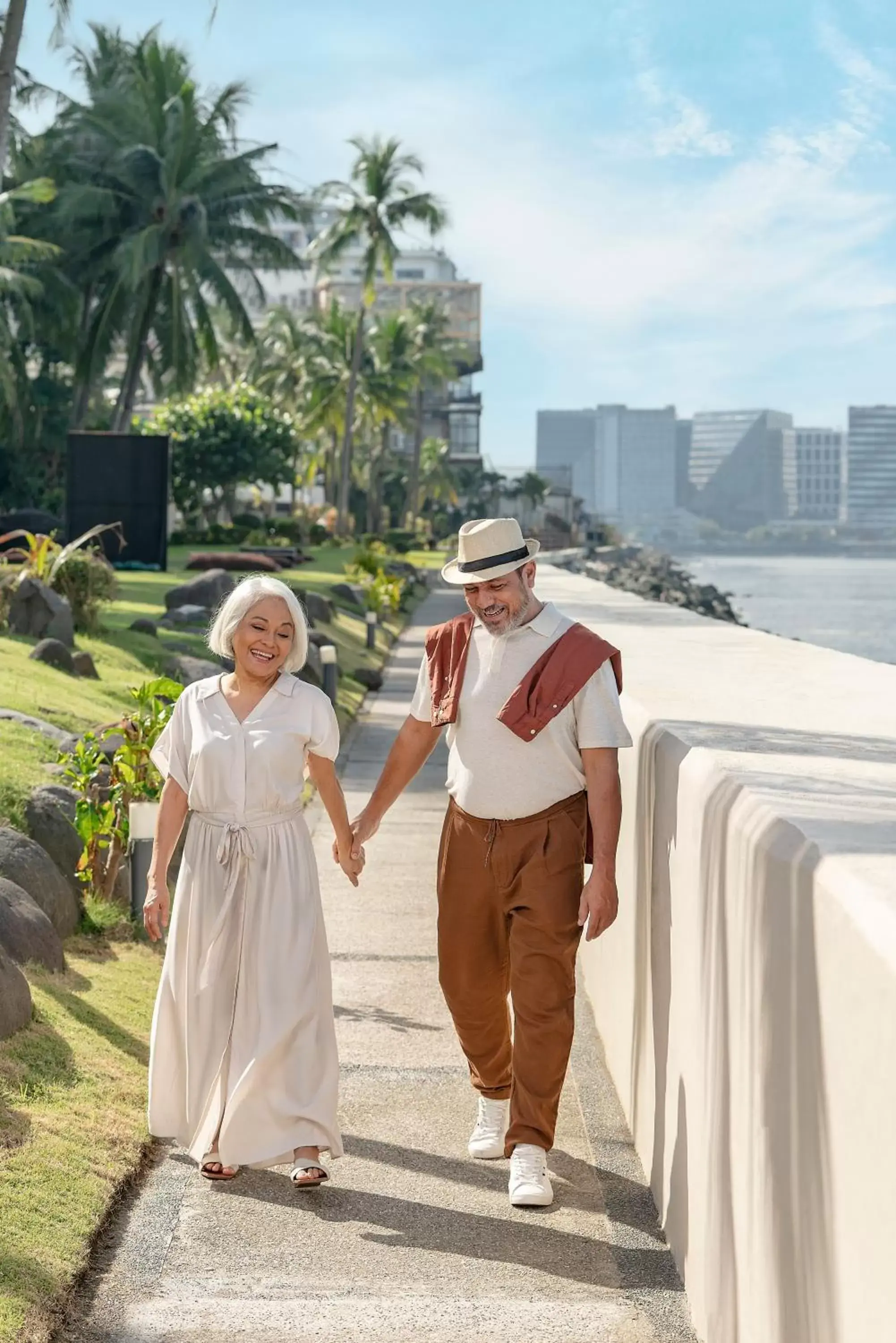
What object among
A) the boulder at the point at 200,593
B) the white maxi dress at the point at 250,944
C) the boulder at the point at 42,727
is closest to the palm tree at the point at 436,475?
the boulder at the point at 200,593

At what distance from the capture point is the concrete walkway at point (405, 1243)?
13.1 ft

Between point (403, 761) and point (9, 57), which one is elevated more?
point (9, 57)

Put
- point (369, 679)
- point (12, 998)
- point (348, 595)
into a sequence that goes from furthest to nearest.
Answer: point (348, 595) → point (369, 679) → point (12, 998)

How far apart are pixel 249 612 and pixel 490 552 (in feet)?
2.23

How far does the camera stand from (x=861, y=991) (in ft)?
8.34

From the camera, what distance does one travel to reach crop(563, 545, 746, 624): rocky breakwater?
49.4m

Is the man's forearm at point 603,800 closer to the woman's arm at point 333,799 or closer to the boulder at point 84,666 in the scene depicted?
the woman's arm at point 333,799

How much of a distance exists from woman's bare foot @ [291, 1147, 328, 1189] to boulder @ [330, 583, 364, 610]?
81.8 feet

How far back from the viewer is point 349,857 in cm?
513

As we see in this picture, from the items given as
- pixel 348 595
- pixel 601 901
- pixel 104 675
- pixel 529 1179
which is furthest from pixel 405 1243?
pixel 348 595

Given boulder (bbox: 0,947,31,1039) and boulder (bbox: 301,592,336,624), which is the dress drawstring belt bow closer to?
boulder (bbox: 0,947,31,1039)

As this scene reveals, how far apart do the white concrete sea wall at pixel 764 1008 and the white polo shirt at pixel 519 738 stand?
27 cm

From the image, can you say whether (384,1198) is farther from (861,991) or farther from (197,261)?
(197,261)

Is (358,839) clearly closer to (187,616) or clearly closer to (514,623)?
(514,623)
